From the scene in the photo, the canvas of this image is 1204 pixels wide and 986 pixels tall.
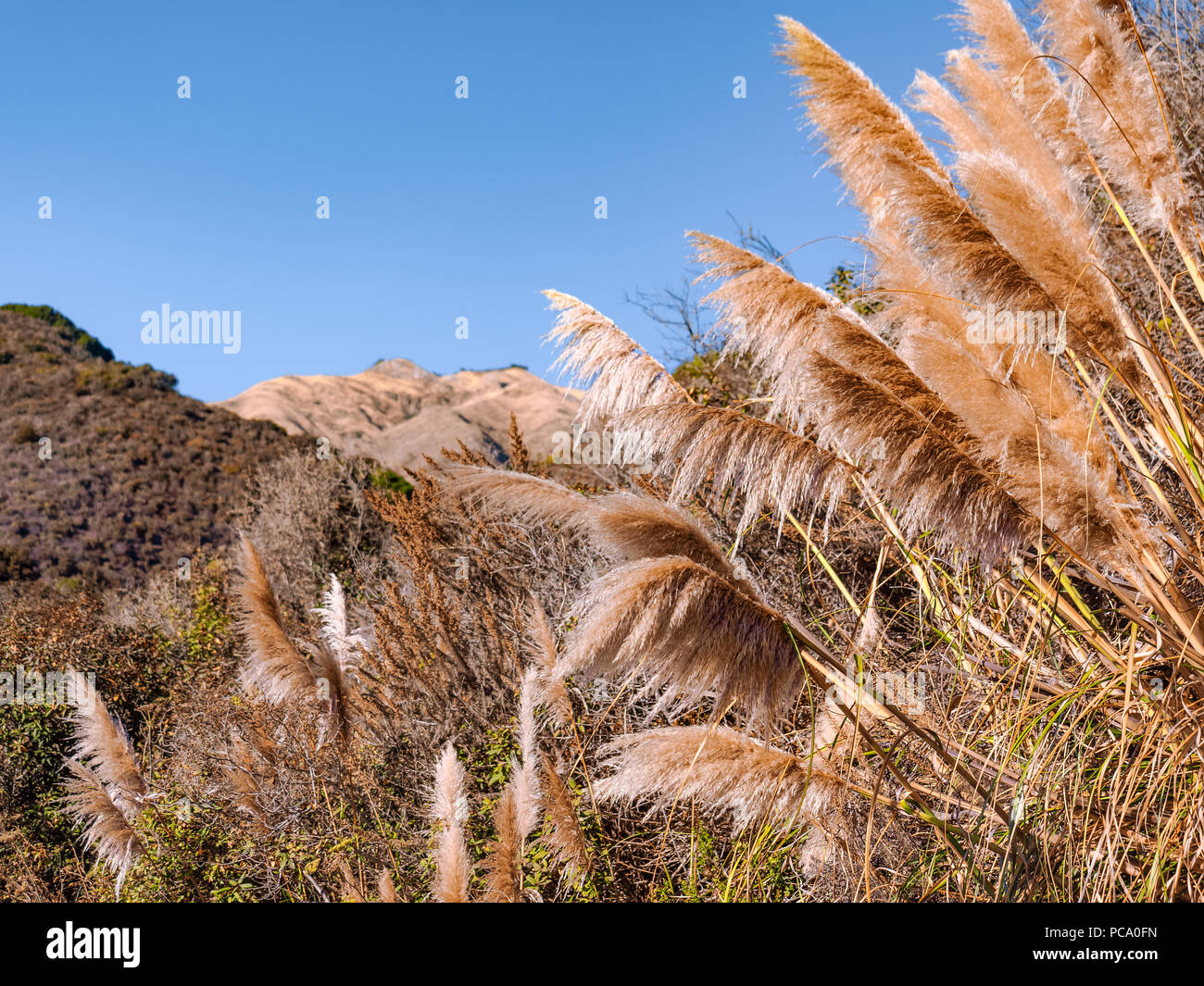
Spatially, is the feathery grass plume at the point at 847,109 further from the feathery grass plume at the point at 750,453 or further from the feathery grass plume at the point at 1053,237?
the feathery grass plume at the point at 750,453

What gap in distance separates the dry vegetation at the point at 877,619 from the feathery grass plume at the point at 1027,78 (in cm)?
1

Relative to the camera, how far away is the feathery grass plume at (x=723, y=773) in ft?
7.06

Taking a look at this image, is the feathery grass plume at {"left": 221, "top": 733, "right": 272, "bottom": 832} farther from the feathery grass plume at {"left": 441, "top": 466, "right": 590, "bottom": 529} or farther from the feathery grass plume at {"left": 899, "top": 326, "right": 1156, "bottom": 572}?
the feathery grass plume at {"left": 899, "top": 326, "right": 1156, "bottom": 572}

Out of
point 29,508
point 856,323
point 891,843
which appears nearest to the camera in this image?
point 856,323

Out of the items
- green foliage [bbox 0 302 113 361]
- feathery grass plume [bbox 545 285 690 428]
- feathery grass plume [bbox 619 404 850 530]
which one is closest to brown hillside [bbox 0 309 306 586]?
green foliage [bbox 0 302 113 361]

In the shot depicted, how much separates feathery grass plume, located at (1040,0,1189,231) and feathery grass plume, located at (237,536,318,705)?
13.6 ft

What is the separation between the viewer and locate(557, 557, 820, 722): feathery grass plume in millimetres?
1781

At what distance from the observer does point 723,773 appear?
2.14 meters

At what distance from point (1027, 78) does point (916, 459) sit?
220cm
